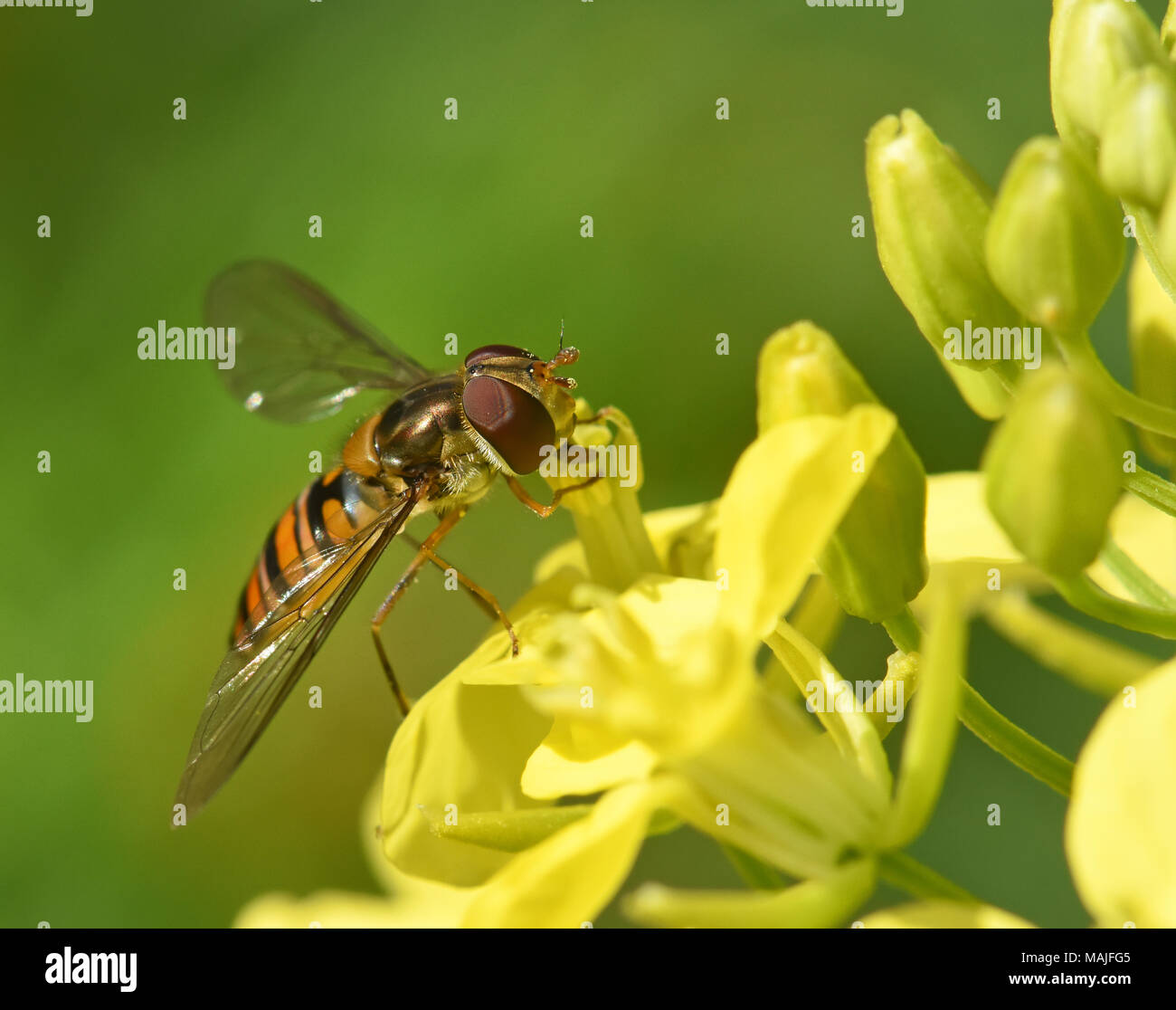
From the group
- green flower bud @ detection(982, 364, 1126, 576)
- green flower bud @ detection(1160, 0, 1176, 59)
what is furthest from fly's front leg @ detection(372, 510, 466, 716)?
green flower bud @ detection(1160, 0, 1176, 59)

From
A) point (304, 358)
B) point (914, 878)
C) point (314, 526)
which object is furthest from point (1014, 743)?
point (304, 358)

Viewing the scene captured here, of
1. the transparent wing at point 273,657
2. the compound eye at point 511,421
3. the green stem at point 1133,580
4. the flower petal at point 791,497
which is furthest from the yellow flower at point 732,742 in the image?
the compound eye at point 511,421

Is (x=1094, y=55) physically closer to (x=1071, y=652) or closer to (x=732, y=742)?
(x=1071, y=652)

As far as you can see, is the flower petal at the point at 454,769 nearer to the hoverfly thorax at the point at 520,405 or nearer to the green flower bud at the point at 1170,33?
the hoverfly thorax at the point at 520,405

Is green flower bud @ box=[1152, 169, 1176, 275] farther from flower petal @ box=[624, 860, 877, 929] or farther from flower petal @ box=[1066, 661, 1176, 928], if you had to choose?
flower petal @ box=[624, 860, 877, 929]

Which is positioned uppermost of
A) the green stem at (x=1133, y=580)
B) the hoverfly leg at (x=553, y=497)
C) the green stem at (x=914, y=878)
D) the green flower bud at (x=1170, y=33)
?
the green flower bud at (x=1170, y=33)
